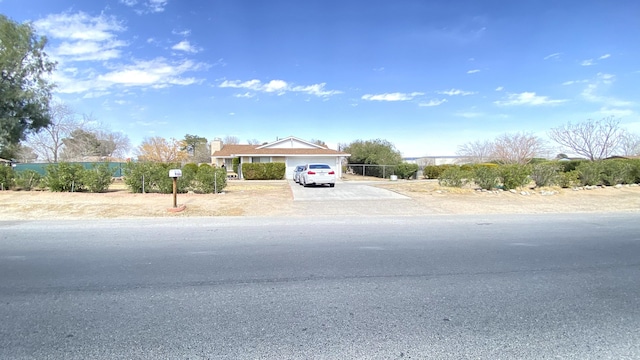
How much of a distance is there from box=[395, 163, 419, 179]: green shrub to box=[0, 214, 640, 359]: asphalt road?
2556 centimetres

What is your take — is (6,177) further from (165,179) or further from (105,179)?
(165,179)

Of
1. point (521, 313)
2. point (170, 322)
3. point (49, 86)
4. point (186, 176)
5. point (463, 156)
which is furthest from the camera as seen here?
point (463, 156)

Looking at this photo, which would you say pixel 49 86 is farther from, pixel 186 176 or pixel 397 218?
pixel 397 218

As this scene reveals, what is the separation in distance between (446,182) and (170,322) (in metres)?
15.6

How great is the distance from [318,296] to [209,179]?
1189 cm

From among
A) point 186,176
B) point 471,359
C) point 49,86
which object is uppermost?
point 49,86

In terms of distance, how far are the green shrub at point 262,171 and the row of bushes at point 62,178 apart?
45.6 ft

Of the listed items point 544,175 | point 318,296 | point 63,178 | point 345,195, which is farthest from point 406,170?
point 318,296

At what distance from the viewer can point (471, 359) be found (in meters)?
2.44

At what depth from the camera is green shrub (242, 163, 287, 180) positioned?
28.2 m

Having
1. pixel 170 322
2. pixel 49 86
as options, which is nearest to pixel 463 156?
pixel 49 86

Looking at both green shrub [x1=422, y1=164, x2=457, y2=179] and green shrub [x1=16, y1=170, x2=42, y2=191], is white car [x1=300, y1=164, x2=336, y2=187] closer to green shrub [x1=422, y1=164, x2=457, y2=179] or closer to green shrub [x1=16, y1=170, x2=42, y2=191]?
green shrub [x1=16, y1=170, x2=42, y2=191]

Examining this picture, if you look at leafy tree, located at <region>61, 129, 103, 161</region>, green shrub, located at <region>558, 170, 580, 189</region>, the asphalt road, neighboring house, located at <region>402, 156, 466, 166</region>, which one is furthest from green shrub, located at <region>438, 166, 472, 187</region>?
leafy tree, located at <region>61, 129, 103, 161</region>

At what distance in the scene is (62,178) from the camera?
1359cm
